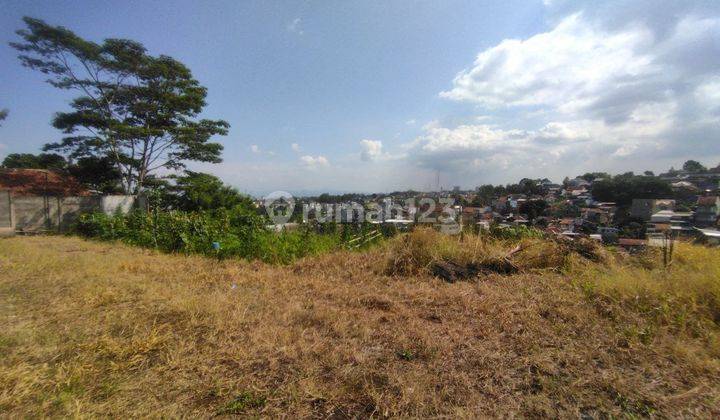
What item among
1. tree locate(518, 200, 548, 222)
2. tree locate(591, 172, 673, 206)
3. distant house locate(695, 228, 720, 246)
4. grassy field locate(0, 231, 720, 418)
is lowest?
grassy field locate(0, 231, 720, 418)

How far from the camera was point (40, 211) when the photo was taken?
34.9 ft

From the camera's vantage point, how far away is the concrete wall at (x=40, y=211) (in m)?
10.0

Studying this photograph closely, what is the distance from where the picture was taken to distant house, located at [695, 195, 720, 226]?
21.8 feet

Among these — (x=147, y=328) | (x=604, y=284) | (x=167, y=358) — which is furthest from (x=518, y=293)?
(x=147, y=328)

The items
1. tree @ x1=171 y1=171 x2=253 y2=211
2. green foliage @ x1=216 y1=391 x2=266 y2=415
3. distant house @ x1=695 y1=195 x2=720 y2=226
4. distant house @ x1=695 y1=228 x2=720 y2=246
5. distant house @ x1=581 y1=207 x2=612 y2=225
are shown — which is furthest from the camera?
tree @ x1=171 y1=171 x2=253 y2=211

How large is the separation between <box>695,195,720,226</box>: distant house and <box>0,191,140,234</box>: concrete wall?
16.9 meters

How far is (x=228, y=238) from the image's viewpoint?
6312 millimetres

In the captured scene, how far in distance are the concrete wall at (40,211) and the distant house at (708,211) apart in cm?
1687

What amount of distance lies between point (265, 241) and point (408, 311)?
3.94 metres

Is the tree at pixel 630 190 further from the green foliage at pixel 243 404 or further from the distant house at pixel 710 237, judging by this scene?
the green foliage at pixel 243 404

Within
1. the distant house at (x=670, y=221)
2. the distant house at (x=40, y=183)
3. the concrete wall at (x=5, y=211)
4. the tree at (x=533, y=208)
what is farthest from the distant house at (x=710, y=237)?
the distant house at (x=40, y=183)

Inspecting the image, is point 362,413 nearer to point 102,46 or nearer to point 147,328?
point 147,328

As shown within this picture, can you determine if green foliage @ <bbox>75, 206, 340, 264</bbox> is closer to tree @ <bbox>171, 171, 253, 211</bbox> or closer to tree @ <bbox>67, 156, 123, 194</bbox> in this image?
tree @ <bbox>171, 171, 253, 211</bbox>

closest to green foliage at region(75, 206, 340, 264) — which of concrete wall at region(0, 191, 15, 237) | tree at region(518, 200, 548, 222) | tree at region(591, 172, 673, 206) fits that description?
concrete wall at region(0, 191, 15, 237)
